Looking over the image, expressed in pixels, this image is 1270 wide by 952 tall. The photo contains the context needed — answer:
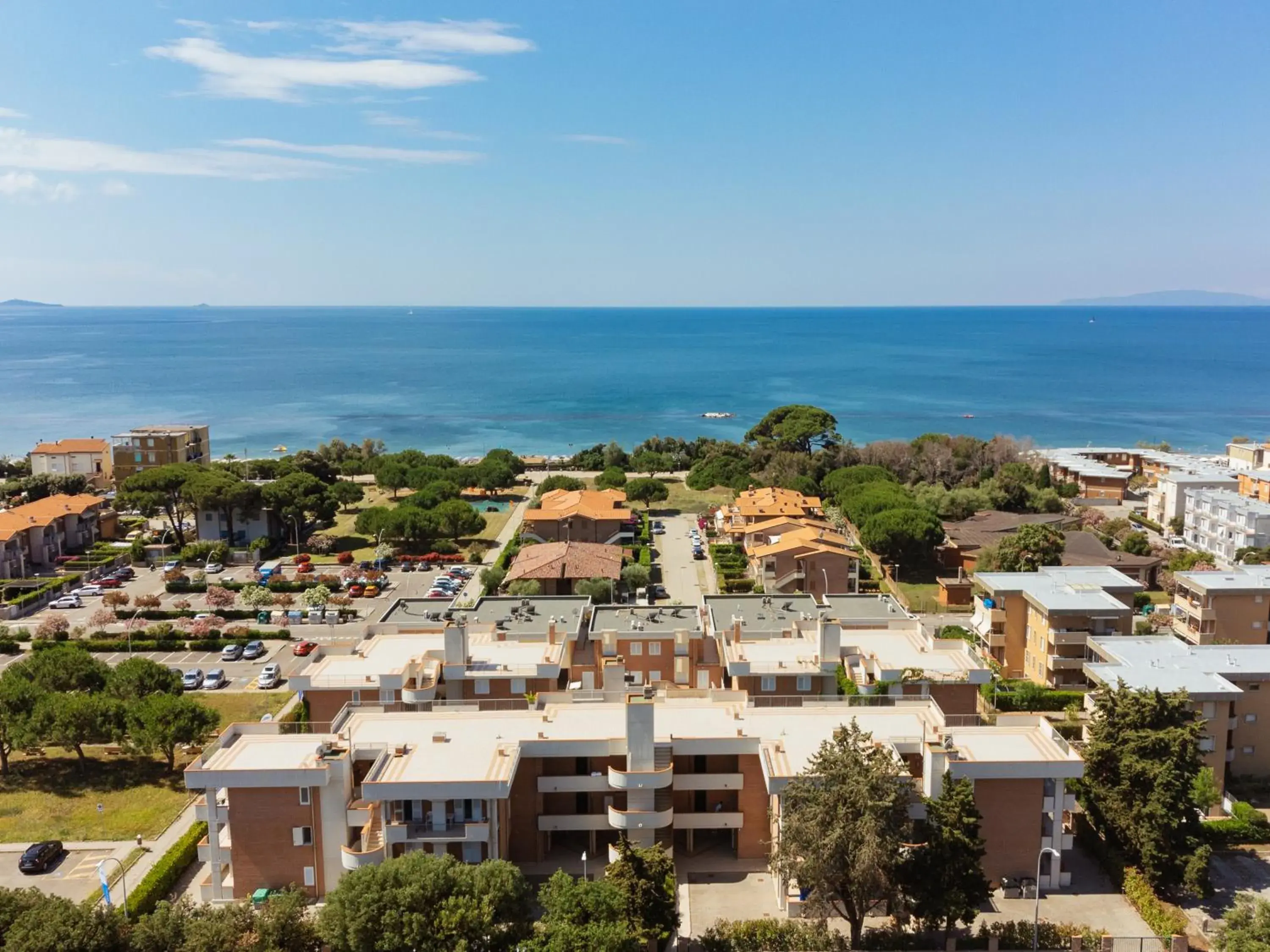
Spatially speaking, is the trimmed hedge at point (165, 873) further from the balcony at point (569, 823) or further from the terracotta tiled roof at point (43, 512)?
the terracotta tiled roof at point (43, 512)

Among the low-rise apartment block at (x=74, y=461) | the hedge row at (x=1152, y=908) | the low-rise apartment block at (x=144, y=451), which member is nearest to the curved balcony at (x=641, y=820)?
the hedge row at (x=1152, y=908)

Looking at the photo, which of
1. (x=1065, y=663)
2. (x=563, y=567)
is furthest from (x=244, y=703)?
(x=1065, y=663)

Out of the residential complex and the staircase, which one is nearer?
the staircase

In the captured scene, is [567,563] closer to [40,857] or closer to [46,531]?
[40,857]

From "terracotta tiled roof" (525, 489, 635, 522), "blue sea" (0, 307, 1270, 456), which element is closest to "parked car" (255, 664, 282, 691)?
"terracotta tiled roof" (525, 489, 635, 522)

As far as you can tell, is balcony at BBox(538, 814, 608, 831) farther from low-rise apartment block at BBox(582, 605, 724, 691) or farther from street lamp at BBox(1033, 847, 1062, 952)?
street lamp at BBox(1033, 847, 1062, 952)
